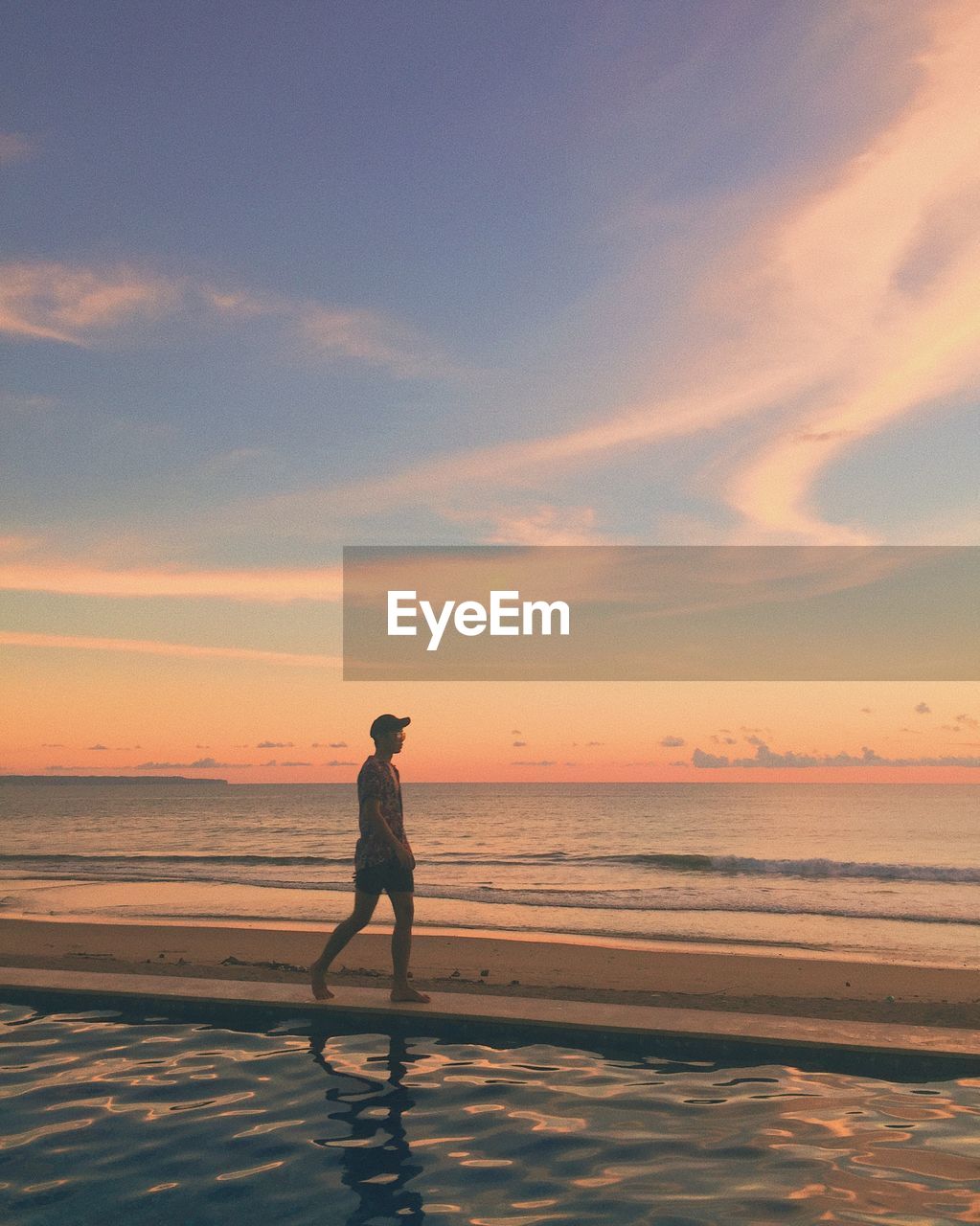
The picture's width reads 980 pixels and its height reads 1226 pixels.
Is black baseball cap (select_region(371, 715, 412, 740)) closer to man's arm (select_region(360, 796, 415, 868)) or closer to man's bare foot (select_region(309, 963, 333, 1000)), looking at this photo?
man's arm (select_region(360, 796, 415, 868))

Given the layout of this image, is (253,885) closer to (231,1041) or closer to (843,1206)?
(231,1041)

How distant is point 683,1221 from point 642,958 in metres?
8.56

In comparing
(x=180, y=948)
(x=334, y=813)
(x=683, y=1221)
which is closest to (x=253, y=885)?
(x=180, y=948)

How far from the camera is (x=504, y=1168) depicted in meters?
4.85

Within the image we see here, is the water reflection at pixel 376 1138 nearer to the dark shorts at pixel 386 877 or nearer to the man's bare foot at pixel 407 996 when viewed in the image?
the man's bare foot at pixel 407 996

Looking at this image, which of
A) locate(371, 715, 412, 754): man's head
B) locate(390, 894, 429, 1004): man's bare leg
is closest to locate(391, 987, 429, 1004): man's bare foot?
locate(390, 894, 429, 1004): man's bare leg

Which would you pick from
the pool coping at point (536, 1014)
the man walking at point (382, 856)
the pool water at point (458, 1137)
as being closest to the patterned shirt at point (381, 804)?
the man walking at point (382, 856)

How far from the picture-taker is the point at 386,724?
8039mm

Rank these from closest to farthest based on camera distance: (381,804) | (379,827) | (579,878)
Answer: (379,827)
(381,804)
(579,878)

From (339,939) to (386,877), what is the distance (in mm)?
713

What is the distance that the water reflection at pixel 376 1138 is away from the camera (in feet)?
14.7

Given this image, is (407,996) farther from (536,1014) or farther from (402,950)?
(536,1014)

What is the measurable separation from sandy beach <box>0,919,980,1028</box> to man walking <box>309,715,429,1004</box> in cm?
60

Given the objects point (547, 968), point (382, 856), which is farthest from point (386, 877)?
point (547, 968)
